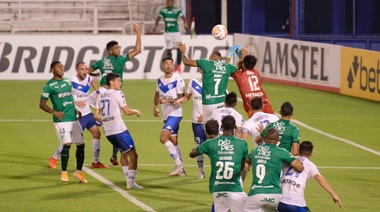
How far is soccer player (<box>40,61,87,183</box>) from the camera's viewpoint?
65.5 feet

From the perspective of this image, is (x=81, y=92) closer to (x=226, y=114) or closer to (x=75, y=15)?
(x=226, y=114)

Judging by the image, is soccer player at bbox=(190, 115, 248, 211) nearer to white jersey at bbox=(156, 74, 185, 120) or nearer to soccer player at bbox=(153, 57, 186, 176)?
soccer player at bbox=(153, 57, 186, 176)

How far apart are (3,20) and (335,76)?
14633 mm

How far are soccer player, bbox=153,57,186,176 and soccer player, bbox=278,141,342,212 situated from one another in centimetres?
576

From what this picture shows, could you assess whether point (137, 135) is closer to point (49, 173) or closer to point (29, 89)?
point (49, 173)

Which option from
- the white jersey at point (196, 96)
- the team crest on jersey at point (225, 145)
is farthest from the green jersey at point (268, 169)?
the white jersey at point (196, 96)

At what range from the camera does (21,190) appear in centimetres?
1933

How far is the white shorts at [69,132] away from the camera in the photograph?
20031mm

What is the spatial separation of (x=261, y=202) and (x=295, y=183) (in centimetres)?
63

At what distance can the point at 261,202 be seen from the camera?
14.4 meters

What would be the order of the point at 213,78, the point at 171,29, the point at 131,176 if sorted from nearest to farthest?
the point at 131,176 < the point at 213,78 < the point at 171,29

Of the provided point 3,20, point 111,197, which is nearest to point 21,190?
point 111,197

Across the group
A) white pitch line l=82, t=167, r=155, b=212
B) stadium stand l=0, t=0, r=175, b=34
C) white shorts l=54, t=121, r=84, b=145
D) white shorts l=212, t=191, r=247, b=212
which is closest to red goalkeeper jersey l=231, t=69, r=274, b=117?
white pitch line l=82, t=167, r=155, b=212

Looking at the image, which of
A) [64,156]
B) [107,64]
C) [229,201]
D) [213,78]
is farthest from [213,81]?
[229,201]
